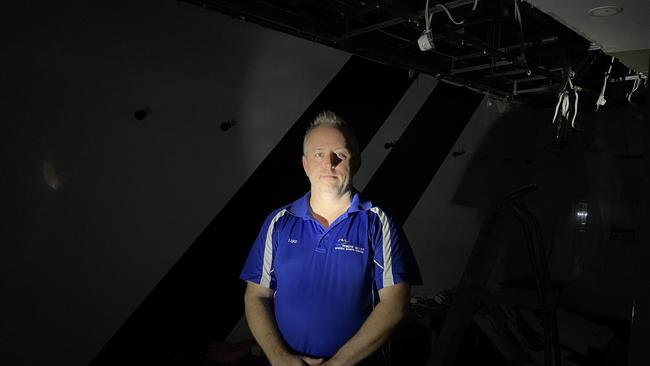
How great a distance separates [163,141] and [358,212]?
1630 mm

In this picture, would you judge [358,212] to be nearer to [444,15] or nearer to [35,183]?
[35,183]

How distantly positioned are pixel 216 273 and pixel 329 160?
177cm

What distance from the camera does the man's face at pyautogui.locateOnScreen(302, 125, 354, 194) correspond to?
168cm

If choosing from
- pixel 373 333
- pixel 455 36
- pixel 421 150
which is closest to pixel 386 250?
pixel 373 333

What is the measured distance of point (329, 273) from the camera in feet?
5.23

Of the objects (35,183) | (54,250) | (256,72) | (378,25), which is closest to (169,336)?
(54,250)

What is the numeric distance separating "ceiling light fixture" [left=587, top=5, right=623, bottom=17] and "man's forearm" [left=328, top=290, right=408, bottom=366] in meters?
1.30

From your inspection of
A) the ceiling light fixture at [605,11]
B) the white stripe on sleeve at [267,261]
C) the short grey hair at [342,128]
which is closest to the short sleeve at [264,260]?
the white stripe on sleeve at [267,261]

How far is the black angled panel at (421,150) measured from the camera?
4.22 meters

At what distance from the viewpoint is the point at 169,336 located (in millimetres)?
2814

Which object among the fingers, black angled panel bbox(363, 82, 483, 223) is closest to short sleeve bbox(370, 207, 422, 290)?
the fingers

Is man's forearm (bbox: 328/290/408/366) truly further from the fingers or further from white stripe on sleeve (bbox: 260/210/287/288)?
white stripe on sleeve (bbox: 260/210/287/288)

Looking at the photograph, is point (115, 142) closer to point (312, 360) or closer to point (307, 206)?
point (307, 206)

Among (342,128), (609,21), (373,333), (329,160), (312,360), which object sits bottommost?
(312,360)
